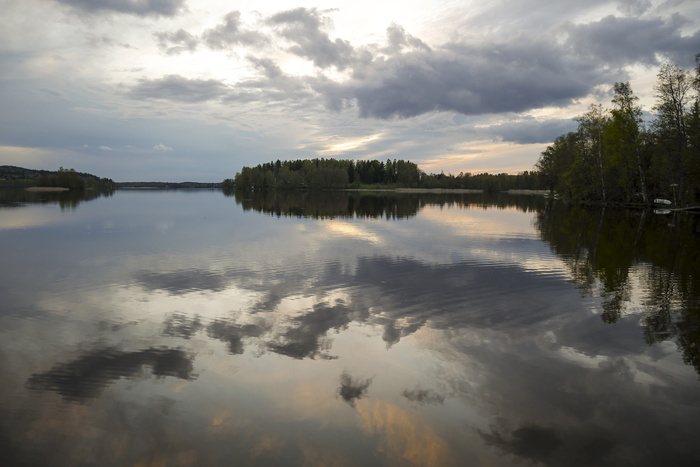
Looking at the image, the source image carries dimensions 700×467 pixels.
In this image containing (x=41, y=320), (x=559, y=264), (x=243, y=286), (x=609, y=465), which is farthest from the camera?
(x=559, y=264)

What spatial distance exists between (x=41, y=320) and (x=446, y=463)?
11737mm

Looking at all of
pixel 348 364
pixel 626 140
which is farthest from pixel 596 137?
pixel 348 364

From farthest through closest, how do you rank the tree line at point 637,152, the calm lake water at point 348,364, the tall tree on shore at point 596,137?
the tall tree on shore at point 596,137 → the tree line at point 637,152 → the calm lake water at point 348,364

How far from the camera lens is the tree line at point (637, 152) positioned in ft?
153

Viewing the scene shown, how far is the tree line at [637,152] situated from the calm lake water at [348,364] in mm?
37100

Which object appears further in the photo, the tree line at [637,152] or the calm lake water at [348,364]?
the tree line at [637,152]

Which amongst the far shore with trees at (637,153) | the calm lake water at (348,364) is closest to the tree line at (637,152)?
the far shore with trees at (637,153)

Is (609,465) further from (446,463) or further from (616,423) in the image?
(446,463)

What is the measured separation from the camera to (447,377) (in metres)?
8.59

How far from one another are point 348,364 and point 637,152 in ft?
215

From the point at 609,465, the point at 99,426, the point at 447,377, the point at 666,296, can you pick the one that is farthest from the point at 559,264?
the point at 99,426

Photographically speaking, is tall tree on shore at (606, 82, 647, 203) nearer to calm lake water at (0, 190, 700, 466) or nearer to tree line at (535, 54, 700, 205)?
tree line at (535, 54, 700, 205)

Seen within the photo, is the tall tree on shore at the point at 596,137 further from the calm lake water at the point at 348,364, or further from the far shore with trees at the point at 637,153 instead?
the calm lake water at the point at 348,364

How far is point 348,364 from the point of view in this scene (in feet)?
29.9
